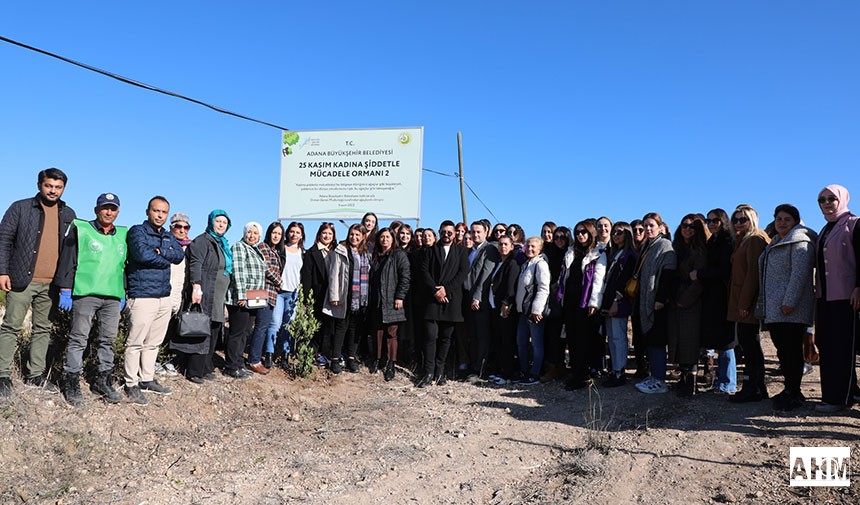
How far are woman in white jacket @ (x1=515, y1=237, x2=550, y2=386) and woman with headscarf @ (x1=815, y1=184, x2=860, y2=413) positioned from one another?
283cm

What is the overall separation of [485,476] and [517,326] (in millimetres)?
3313

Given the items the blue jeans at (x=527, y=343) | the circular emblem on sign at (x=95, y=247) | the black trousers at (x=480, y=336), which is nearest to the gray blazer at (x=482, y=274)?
the black trousers at (x=480, y=336)

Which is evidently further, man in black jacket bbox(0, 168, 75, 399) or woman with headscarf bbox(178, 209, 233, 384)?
woman with headscarf bbox(178, 209, 233, 384)

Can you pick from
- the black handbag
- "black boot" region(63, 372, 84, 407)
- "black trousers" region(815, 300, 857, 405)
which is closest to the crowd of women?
"black trousers" region(815, 300, 857, 405)

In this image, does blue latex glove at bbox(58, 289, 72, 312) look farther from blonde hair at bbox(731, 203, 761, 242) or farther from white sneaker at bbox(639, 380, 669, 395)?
blonde hair at bbox(731, 203, 761, 242)

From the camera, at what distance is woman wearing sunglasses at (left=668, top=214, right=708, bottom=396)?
19.3 feet

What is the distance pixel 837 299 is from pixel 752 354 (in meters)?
1.04

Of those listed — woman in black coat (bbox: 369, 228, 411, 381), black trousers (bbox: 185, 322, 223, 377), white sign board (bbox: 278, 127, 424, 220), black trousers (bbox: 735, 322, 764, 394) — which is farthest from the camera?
white sign board (bbox: 278, 127, 424, 220)

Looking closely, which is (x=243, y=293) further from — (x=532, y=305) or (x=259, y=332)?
(x=532, y=305)

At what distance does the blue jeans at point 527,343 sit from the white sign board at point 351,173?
3468 mm

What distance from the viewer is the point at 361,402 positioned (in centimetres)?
659

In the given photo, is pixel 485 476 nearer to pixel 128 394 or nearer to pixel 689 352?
pixel 689 352

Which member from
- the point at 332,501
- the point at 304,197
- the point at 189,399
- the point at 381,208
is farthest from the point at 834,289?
the point at 304,197

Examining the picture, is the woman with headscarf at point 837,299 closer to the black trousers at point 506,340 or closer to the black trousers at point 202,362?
the black trousers at point 506,340
